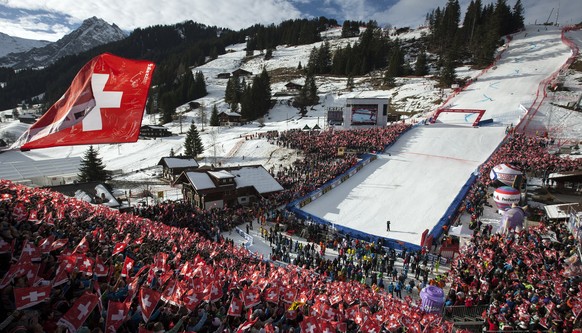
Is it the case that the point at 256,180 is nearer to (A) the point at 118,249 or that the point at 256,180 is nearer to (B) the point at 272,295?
(A) the point at 118,249

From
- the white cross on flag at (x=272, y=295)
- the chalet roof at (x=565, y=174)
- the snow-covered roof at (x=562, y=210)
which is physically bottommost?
the snow-covered roof at (x=562, y=210)

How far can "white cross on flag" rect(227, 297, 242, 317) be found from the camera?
592cm

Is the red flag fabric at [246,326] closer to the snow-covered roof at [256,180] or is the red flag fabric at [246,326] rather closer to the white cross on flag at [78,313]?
the white cross on flag at [78,313]

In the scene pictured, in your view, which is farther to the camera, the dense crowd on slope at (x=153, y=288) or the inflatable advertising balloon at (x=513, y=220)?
the inflatable advertising balloon at (x=513, y=220)

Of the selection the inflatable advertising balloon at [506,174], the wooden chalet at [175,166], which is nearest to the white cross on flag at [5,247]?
the inflatable advertising balloon at [506,174]

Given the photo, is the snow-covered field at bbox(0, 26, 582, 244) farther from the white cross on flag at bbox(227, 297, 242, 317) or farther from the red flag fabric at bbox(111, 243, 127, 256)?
the red flag fabric at bbox(111, 243, 127, 256)

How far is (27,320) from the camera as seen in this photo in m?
3.58

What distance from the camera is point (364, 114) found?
46.2m

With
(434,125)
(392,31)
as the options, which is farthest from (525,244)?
(392,31)

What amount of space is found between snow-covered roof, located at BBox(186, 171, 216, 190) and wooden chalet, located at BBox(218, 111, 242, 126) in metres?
38.9

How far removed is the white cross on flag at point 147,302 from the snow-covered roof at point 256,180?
22.2m

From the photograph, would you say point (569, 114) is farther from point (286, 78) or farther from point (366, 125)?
point (286, 78)

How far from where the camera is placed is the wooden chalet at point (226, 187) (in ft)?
84.5

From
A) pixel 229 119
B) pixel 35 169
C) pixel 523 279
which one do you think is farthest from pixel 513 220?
pixel 229 119
